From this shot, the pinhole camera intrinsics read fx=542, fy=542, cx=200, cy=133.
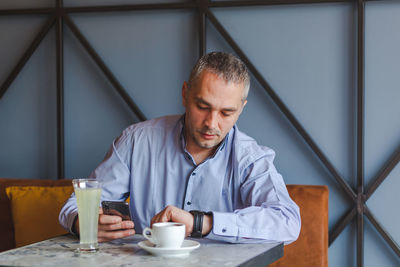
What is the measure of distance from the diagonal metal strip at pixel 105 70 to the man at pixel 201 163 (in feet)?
2.53

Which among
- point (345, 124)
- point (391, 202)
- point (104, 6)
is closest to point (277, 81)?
point (345, 124)

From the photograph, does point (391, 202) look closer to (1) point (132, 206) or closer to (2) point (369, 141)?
(2) point (369, 141)

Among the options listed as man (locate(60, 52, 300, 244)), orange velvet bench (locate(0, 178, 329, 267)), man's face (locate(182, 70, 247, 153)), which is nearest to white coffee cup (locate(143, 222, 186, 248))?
man (locate(60, 52, 300, 244))

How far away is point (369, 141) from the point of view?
97.1 inches

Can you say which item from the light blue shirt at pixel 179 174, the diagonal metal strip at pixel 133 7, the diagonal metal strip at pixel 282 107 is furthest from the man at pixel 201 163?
the diagonal metal strip at pixel 133 7

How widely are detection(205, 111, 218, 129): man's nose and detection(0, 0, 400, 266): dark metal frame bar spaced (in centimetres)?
88

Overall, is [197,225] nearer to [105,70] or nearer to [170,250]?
[170,250]

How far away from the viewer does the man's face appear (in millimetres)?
1711

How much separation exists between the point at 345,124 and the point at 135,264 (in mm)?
1537

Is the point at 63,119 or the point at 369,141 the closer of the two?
the point at 369,141

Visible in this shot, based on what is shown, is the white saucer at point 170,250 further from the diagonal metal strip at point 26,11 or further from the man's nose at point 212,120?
the diagonal metal strip at point 26,11

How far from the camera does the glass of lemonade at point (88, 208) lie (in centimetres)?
133

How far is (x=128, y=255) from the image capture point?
133cm

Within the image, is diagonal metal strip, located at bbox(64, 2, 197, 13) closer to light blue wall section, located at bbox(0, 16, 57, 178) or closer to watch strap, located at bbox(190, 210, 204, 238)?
light blue wall section, located at bbox(0, 16, 57, 178)
